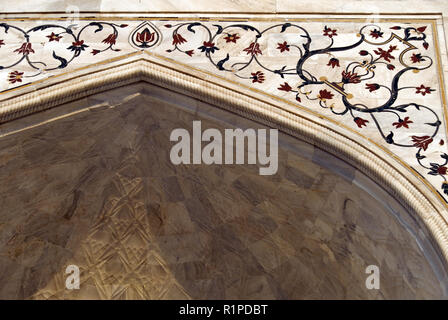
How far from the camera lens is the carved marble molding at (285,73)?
420cm

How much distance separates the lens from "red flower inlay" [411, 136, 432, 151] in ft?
13.7

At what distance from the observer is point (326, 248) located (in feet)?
15.4

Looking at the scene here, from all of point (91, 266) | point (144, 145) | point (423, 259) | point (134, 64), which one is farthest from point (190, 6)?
point (423, 259)

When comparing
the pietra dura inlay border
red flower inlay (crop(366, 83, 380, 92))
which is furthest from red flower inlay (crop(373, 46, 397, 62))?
red flower inlay (crop(366, 83, 380, 92))

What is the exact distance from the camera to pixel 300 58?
4.60 m

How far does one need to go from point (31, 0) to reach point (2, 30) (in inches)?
11.6

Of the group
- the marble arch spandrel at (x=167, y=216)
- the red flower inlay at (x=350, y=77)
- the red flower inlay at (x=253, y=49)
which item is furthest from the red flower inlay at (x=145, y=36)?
the red flower inlay at (x=350, y=77)

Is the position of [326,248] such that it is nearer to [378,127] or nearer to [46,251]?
[378,127]

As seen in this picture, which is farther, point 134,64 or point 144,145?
point 144,145

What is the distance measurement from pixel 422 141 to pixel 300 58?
0.87 m

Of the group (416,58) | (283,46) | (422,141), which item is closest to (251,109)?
(283,46)

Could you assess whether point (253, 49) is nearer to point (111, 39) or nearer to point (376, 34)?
point (376, 34)

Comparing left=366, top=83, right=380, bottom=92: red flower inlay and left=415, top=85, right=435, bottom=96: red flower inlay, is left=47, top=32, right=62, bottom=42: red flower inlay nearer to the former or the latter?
left=366, top=83, right=380, bottom=92: red flower inlay

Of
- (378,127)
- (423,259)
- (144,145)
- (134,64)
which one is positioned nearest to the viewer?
(423,259)
